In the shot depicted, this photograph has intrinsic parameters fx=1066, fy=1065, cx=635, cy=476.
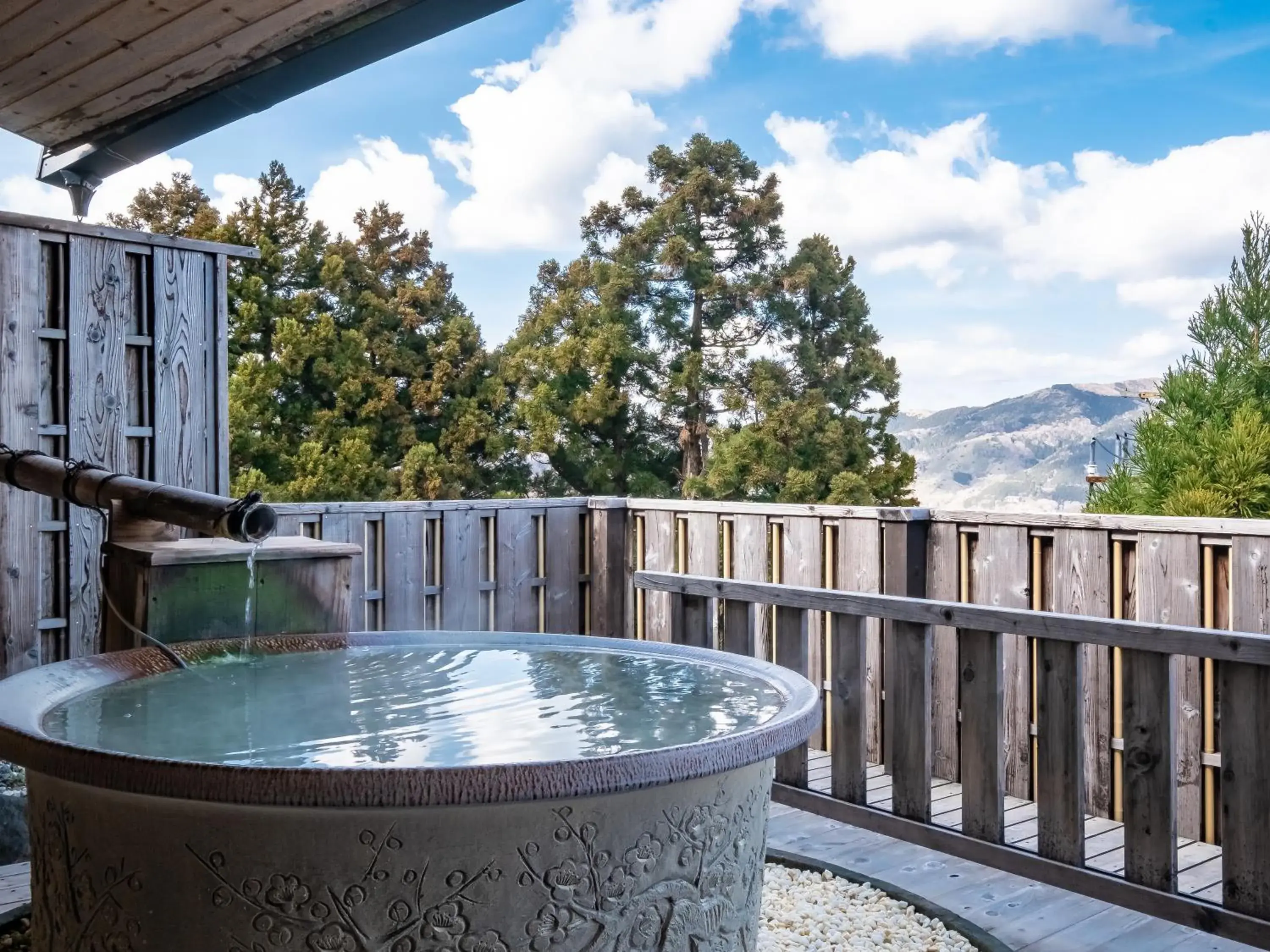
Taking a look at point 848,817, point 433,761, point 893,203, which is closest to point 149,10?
point 433,761

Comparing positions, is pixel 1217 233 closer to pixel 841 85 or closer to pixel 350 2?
pixel 841 85

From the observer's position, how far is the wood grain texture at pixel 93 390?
3.45 metres

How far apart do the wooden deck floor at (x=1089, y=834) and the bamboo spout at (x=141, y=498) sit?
1.92 m

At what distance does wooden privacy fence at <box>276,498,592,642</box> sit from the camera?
4445 mm

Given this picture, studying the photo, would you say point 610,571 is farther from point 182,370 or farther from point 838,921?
point 838,921

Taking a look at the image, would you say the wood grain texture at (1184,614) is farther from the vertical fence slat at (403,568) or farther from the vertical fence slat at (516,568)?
the vertical fence slat at (403,568)

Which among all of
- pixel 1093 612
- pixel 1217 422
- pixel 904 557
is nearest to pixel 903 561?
pixel 904 557

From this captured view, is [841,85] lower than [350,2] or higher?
higher

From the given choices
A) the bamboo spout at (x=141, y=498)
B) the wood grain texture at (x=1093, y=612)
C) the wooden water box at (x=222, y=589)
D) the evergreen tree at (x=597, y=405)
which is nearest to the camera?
the bamboo spout at (x=141, y=498)

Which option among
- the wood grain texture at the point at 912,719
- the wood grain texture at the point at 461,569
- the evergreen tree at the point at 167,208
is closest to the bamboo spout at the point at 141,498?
the wood grain texture at the point at 912,719

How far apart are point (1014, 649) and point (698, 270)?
29.4ft

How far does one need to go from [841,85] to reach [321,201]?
9461 millimetres

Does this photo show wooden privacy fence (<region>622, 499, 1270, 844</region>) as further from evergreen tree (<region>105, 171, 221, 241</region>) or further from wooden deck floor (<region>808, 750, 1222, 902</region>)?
evergreen tree (<region>105, 171, 221, 241</region>)

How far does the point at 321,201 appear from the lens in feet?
43.9
